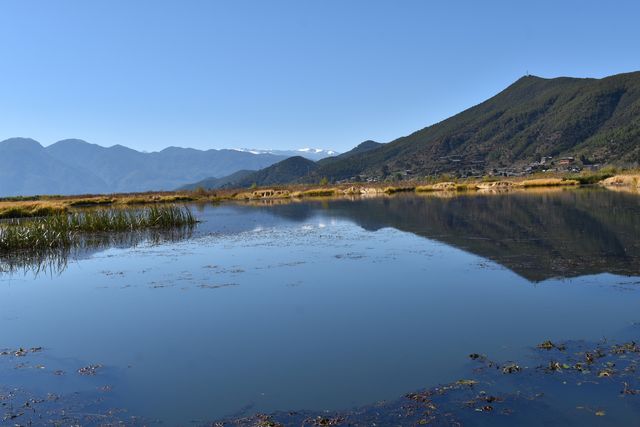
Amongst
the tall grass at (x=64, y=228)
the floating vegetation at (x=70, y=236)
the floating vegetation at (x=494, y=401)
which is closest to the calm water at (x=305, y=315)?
the floating vegetation at (x=494, y=401)

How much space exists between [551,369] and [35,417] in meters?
9.36

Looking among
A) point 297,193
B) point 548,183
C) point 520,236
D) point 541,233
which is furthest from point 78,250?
point 548,183

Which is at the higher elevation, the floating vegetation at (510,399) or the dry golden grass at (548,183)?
the dry golden grass at (548,183)

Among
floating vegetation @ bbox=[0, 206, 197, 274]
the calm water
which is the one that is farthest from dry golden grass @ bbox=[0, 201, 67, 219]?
the calm water

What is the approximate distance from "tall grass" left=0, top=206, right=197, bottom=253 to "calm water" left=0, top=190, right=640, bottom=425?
6.14 metres

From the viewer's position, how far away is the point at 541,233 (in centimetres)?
2970

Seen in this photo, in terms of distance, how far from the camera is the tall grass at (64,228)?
1316 inches

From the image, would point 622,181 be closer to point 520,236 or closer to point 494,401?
point 520,236

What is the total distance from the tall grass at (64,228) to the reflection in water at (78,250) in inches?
39.6

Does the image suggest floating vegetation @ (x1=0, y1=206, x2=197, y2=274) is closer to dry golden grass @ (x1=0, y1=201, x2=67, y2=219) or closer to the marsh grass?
the marsh grass

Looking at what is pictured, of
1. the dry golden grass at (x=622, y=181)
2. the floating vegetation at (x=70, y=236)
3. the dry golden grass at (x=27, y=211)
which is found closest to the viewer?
the floating vegetation at (x=70, y=236)

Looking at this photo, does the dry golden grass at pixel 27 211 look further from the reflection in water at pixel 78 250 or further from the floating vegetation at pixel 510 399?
the floating vegetation at pixel 510 399

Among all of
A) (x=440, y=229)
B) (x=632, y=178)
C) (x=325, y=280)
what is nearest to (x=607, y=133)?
(x=632, y=178)

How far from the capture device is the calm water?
33.6 feet
